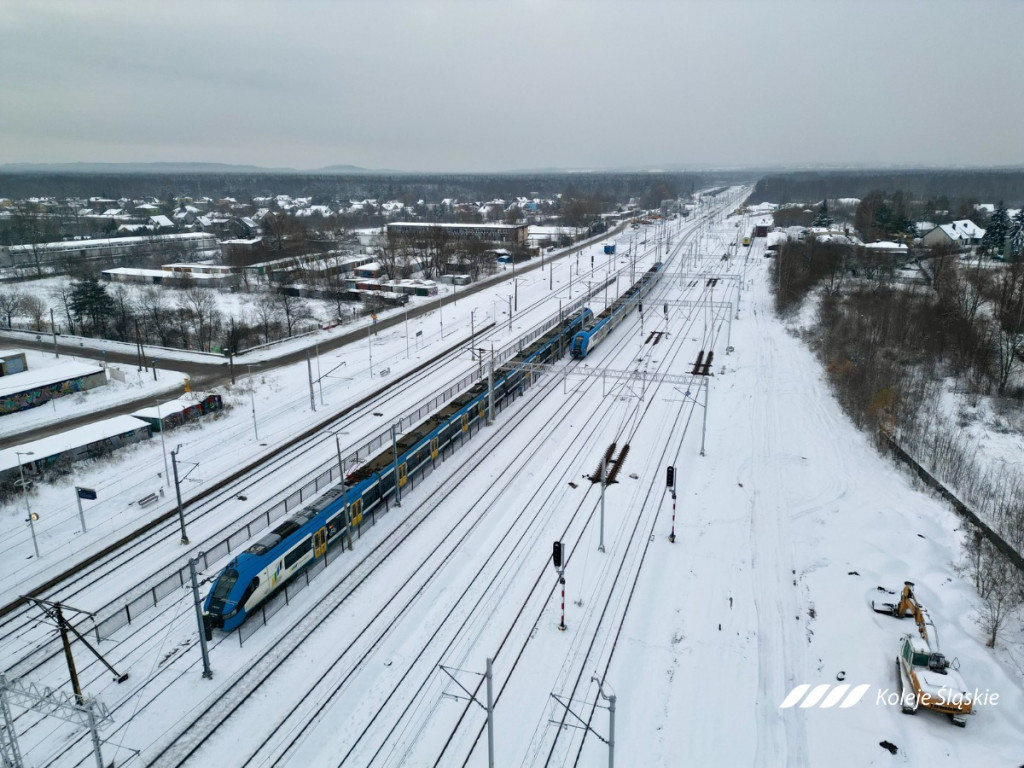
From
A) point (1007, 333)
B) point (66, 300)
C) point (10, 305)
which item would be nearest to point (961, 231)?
point (1007, 333)

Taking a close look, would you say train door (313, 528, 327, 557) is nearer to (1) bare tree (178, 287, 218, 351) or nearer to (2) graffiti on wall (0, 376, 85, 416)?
(2) graffiti on wall (0, 376, 85, 416)

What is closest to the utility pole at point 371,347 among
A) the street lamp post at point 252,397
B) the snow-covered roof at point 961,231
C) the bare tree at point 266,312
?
the street lamp post at point 252,397

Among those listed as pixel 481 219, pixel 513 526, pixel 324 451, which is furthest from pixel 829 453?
pixel 481 219

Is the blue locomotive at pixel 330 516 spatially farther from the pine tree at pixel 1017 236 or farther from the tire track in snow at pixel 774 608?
the pine tree at pixel 1017 236

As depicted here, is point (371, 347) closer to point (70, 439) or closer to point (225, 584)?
point (70, 439)

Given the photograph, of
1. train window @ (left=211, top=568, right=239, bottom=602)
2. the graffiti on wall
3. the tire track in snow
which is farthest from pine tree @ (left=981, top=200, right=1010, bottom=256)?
the graffiti on wall

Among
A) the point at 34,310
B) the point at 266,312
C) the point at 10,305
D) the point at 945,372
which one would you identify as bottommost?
the point at 945,372
